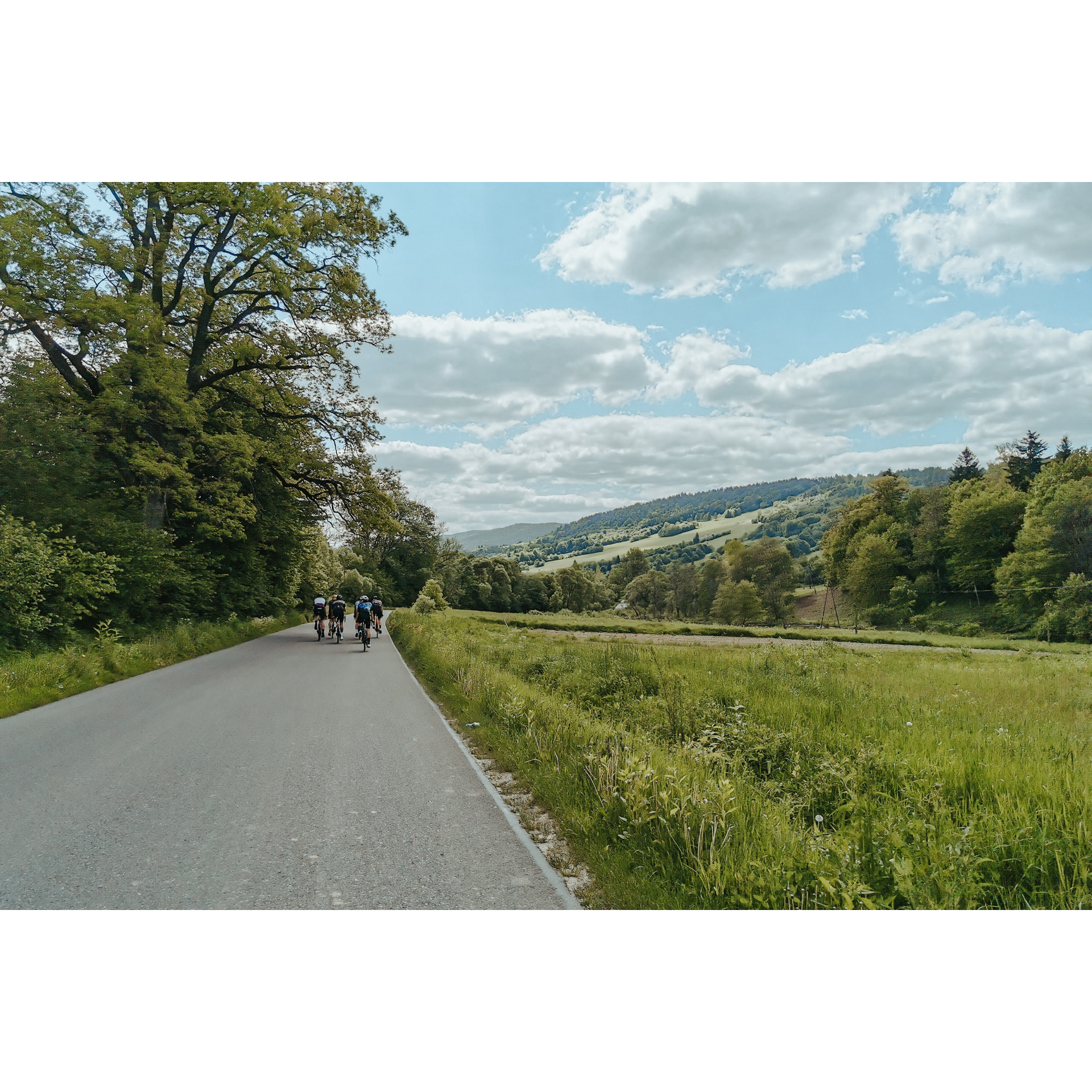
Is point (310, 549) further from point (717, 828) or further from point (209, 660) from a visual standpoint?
point (717, 828)

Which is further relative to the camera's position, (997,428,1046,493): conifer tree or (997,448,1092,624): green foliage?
(997,428,1046,493): conifer tree

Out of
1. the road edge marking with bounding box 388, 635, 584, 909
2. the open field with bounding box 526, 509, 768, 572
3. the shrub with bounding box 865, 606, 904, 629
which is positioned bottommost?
the shrub with bounding box 865, 606, 904, 629

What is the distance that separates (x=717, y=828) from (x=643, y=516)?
144377 millimetres

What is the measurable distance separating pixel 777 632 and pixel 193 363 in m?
31.2

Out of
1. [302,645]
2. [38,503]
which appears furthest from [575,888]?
[302,645]

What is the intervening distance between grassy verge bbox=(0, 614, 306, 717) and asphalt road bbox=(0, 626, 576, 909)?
45 cm

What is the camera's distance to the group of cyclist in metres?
22.6

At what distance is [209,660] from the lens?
16312 millimetres

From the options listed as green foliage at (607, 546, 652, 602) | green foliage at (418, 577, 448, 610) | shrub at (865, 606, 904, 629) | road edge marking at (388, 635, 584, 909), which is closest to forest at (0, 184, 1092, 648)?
green foliage at (418, 577, 448, 610)

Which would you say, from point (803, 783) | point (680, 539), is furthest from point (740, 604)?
point (803, 783)

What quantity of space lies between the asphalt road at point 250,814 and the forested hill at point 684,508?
5111 inches

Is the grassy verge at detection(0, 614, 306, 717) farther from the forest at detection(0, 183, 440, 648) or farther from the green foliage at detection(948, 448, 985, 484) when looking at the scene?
the green foliage at detection(948, 448, 985, 484)

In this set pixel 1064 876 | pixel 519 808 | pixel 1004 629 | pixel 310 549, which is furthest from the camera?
pixel 1004 629

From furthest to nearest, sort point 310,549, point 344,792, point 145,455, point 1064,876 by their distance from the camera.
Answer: point 310,549 < point 145,455 < point 344,792 < point 1064,876
